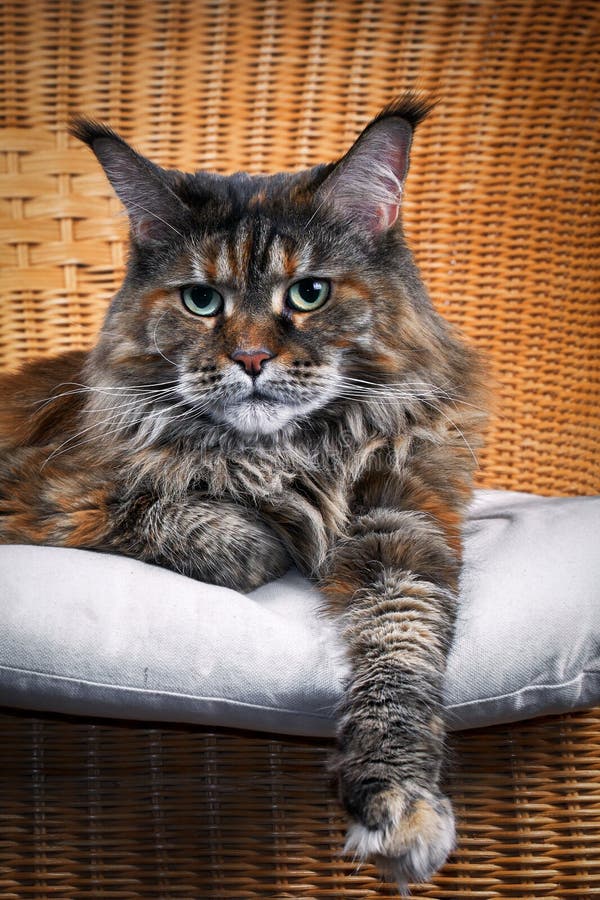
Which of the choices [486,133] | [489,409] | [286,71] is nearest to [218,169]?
[286,71]

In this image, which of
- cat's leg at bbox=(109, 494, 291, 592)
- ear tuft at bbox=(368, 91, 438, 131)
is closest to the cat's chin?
cat's leg at bbox=(109, 494, 291, 592)

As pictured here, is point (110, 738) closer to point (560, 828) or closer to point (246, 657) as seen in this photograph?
point (246, 657)

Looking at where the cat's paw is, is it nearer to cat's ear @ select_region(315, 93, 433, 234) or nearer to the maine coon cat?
the maine coon cat

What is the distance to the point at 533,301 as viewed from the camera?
2498mm

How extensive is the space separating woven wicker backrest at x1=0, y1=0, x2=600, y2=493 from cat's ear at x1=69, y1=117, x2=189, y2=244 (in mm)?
904

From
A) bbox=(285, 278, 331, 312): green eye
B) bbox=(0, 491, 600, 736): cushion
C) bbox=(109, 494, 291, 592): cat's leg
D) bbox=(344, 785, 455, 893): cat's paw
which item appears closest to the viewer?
bbox=(344, 785, 455, 893): cat's paw

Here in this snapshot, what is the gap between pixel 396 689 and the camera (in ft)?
4.09

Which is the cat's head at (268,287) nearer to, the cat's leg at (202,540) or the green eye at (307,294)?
the green eye at (307,294)

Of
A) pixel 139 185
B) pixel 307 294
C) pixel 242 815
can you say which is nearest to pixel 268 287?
pixel 307 294

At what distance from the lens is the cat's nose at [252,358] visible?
1.46 metres

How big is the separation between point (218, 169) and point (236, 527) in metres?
1.44

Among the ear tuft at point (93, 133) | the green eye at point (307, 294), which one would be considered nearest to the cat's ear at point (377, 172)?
the green eye at point (307, 294)

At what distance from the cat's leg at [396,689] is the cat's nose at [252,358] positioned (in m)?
0.35

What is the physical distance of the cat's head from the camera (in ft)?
4.94
